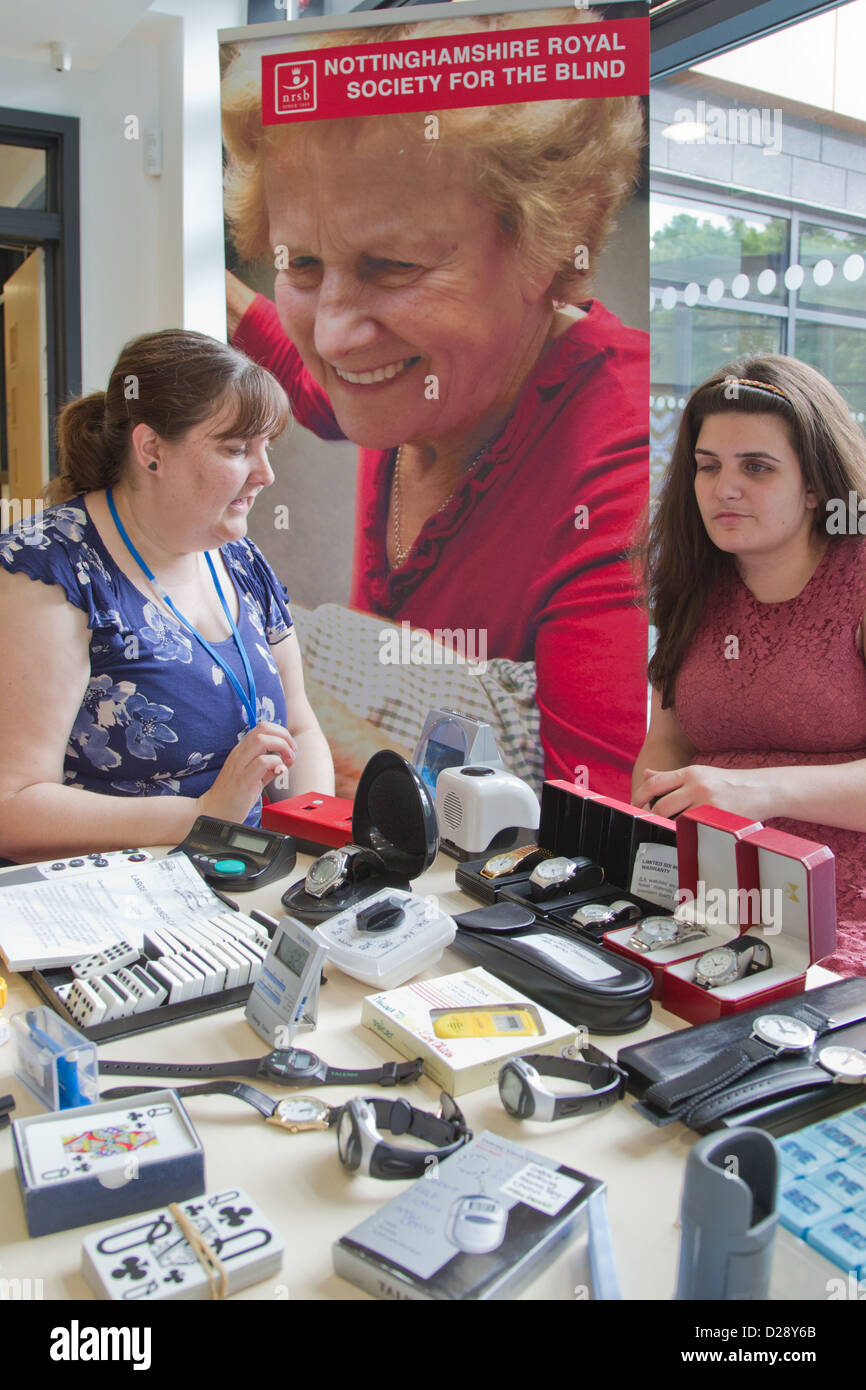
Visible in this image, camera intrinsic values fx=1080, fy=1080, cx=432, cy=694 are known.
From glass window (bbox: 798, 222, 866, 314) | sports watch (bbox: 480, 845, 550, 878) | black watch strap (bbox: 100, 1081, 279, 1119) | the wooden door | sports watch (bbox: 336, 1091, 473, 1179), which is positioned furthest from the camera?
the wooden door

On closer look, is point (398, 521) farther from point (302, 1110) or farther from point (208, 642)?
point (302, 1110)

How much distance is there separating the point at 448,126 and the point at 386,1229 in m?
2.60

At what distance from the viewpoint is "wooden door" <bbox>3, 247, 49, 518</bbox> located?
13.6 ft

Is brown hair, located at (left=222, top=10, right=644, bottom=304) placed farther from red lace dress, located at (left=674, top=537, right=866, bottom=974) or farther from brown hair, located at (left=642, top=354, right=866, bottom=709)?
red lace dress, located at (left=674, top=537, right=866, bottom=974)

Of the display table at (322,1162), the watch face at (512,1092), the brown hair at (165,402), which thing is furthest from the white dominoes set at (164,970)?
the brown hair at (165,402)

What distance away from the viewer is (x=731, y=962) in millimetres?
1187

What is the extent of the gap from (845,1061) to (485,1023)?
35 cm

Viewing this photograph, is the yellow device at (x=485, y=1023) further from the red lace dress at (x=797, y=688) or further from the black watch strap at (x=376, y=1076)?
the red lace dress at (x=797, y=688)

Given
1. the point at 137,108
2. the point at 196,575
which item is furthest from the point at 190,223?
the point at 196,575

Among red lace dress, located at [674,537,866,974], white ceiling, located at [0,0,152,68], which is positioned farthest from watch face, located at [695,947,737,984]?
white ceiling, located at [0,0,152,68]

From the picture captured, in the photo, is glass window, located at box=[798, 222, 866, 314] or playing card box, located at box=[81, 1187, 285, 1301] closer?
playing card box, located at box=[81, 1187, 285, 1301]

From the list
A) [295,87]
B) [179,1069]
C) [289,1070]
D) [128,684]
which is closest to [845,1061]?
[289,1070]

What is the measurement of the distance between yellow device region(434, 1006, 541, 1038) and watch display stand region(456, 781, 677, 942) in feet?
0.71
